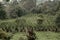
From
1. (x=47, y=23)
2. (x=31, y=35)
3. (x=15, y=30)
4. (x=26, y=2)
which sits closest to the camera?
(x=31, y=35)

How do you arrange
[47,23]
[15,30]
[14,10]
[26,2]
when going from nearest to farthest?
[15,30]
[47,23]
[14,10]
[26,2]

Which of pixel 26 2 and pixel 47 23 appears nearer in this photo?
pixel 47 23

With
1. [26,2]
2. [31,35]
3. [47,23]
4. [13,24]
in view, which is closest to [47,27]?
[47,23]

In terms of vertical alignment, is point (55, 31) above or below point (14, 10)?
below

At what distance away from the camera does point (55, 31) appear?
57.5 ft

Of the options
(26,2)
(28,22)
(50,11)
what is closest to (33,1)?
(26,2)

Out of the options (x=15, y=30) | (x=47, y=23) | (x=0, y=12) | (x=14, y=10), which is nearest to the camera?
(x=15, y=30)

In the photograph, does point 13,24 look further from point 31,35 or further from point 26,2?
point 26,2

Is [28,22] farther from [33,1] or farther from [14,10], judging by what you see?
[33,1]

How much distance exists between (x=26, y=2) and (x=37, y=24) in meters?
13.1

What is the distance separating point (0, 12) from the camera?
840 inches

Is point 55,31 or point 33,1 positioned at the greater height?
point 33,1

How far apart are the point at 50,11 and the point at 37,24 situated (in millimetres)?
5853

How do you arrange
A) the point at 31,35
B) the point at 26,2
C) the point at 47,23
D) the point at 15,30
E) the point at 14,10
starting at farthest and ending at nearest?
the point at 26,2, the point at 14,10, the point at 47,23, the point at 15,30, the point at 31,35
